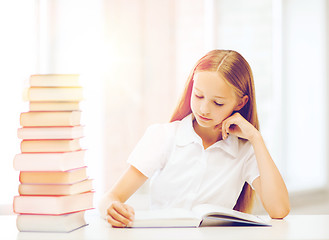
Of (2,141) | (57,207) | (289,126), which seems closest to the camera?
(57,207)

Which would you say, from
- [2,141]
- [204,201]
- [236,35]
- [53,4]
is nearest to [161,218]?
[204,201]

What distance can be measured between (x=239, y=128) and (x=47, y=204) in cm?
62

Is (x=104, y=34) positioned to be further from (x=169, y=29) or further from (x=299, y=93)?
(x=299, y=93)

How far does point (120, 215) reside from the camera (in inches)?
44.1

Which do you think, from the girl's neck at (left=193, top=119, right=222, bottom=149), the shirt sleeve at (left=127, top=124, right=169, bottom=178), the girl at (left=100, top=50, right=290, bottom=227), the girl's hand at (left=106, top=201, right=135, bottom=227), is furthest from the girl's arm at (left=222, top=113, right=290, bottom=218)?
the girl's hand at (left=106, top=201, right=135, bottom=227)

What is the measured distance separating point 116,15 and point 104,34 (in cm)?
14

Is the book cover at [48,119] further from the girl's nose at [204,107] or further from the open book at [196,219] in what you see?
the girl's nose at [204,107]

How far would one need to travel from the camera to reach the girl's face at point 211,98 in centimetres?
135

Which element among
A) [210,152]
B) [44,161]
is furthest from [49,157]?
[210,152]

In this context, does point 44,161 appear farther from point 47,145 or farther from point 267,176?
point 267,176

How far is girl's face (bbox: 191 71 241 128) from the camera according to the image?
135 cm

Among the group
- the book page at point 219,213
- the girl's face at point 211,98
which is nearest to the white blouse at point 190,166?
the girl's face at point 211,98

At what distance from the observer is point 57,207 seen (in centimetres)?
107

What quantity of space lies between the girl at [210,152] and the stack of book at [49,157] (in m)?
0.27
